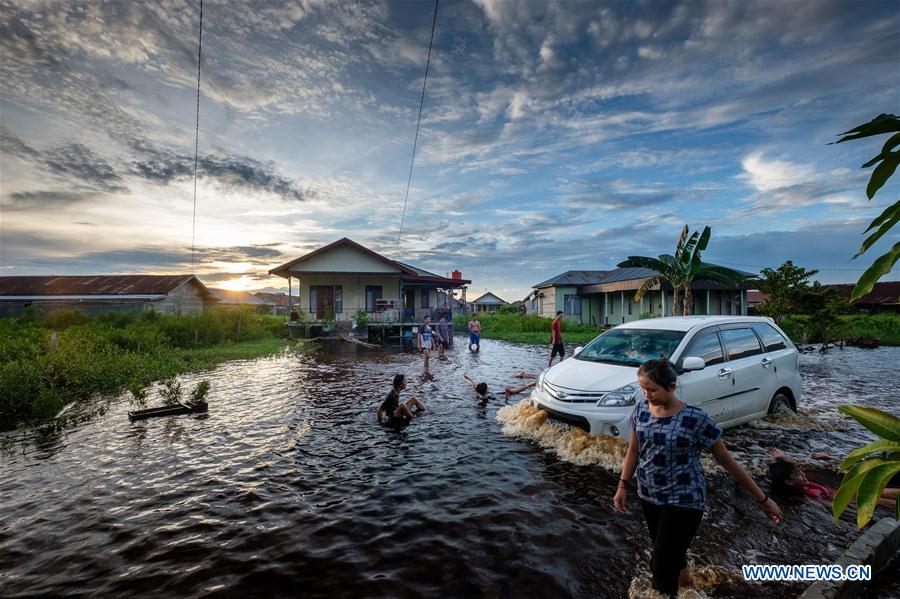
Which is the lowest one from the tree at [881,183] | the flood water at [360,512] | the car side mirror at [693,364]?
the flood water at [360,512]

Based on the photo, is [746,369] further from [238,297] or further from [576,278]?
[238,297]

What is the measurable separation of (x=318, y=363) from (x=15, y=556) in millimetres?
12036

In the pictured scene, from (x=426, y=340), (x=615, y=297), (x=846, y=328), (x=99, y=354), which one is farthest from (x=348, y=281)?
(x=846, y=328)

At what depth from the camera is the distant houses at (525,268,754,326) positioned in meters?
28.6

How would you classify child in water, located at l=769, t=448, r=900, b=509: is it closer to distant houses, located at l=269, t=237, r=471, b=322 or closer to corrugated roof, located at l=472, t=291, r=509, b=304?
distant houses, located at l=269, t=237, r=471, b=322

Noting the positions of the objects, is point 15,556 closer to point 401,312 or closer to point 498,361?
point 498,361

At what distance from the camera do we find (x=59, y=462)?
606 centimetres

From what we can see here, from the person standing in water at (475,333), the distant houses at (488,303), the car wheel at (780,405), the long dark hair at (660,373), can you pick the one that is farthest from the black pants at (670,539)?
the distant houses at (488,303)

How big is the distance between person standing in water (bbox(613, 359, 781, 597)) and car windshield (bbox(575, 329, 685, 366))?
339cm

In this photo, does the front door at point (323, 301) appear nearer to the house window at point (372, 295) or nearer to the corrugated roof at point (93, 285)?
the house window at point (372, 295)

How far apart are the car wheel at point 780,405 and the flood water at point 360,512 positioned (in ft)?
1.13

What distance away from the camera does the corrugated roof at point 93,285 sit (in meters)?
34.3

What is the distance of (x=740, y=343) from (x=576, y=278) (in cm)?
3221

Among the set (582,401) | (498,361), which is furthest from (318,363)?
(582,401)
